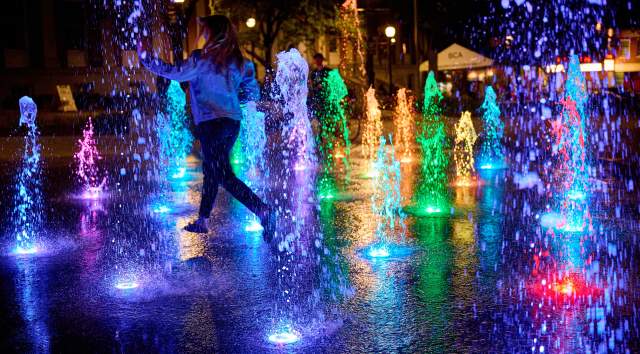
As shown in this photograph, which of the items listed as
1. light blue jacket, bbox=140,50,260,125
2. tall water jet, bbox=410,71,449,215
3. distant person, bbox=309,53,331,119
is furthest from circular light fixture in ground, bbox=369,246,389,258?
distant person, bbox=309,53,331,119

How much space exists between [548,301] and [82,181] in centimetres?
792

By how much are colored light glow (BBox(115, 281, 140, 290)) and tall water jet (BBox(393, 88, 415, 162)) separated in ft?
27.9

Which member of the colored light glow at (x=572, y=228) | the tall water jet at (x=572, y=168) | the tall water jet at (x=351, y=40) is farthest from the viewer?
the tall water jet at (x=351, y=40)

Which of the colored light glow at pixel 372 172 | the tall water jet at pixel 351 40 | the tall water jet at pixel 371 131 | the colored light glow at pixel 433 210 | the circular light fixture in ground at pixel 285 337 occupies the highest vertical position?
the tall water jet at pixel 351 40

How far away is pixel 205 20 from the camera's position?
6480 mm

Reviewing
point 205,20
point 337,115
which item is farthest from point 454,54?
point 205,20

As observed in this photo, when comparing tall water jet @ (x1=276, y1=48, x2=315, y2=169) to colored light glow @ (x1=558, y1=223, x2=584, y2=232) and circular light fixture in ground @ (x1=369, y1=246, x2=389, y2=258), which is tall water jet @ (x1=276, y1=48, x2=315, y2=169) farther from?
circular light fixture in ground @ (x1=369, y1=246, x2=389, y2=258)

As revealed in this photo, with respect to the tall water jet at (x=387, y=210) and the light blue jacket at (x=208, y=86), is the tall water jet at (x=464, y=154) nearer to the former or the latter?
the tall water jet at (x=387, y=210)

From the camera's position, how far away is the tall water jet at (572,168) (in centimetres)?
769

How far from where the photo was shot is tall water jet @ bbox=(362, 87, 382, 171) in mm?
14994

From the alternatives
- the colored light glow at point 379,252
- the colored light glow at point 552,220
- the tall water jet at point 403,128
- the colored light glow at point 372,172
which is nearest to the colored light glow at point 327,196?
the colored light glow at point 372,172

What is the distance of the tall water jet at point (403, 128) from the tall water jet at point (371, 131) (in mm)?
479

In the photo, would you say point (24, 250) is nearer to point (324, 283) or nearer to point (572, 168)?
point (324, 283)

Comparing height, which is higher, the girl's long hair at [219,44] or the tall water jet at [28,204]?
the girl's long hair at [219,44]
